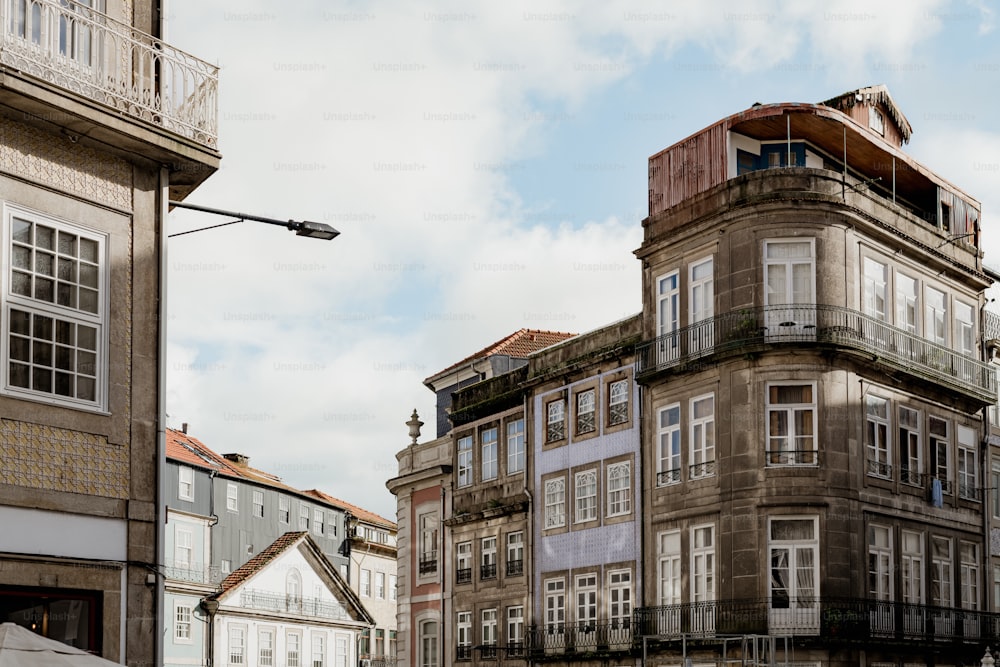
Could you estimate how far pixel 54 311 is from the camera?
14.6 m

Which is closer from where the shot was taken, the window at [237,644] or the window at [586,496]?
the window at [586,496]

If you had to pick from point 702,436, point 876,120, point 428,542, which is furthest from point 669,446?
point 428,542

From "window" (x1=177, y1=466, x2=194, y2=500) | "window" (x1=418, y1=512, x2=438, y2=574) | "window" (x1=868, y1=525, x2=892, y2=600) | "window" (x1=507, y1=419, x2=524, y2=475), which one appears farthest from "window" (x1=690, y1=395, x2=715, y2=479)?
"window" (x1=177, y1=466, x2=194, y2=500)

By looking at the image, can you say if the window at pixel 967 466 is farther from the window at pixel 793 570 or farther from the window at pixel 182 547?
the window at pixel 182 547

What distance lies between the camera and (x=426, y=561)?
45562mm

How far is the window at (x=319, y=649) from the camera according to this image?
63.8 metres

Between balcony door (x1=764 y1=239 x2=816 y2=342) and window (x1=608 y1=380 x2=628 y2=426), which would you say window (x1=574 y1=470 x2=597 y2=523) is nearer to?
window (x1=608 y1=380 x2=628 y2=426)

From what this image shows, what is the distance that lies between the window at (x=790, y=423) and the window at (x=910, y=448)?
10.3 ft

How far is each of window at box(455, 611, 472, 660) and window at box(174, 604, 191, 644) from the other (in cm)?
1834

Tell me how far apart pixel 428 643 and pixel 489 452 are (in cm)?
715

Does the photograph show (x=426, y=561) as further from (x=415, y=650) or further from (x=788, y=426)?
(x=788, y=426)

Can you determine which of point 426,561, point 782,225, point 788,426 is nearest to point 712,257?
point 782,225

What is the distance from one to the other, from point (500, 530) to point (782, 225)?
13.4 m

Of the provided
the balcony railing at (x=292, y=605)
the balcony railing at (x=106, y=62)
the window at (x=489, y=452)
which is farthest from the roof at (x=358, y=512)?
the balcony railing at (x=106, y=62)
